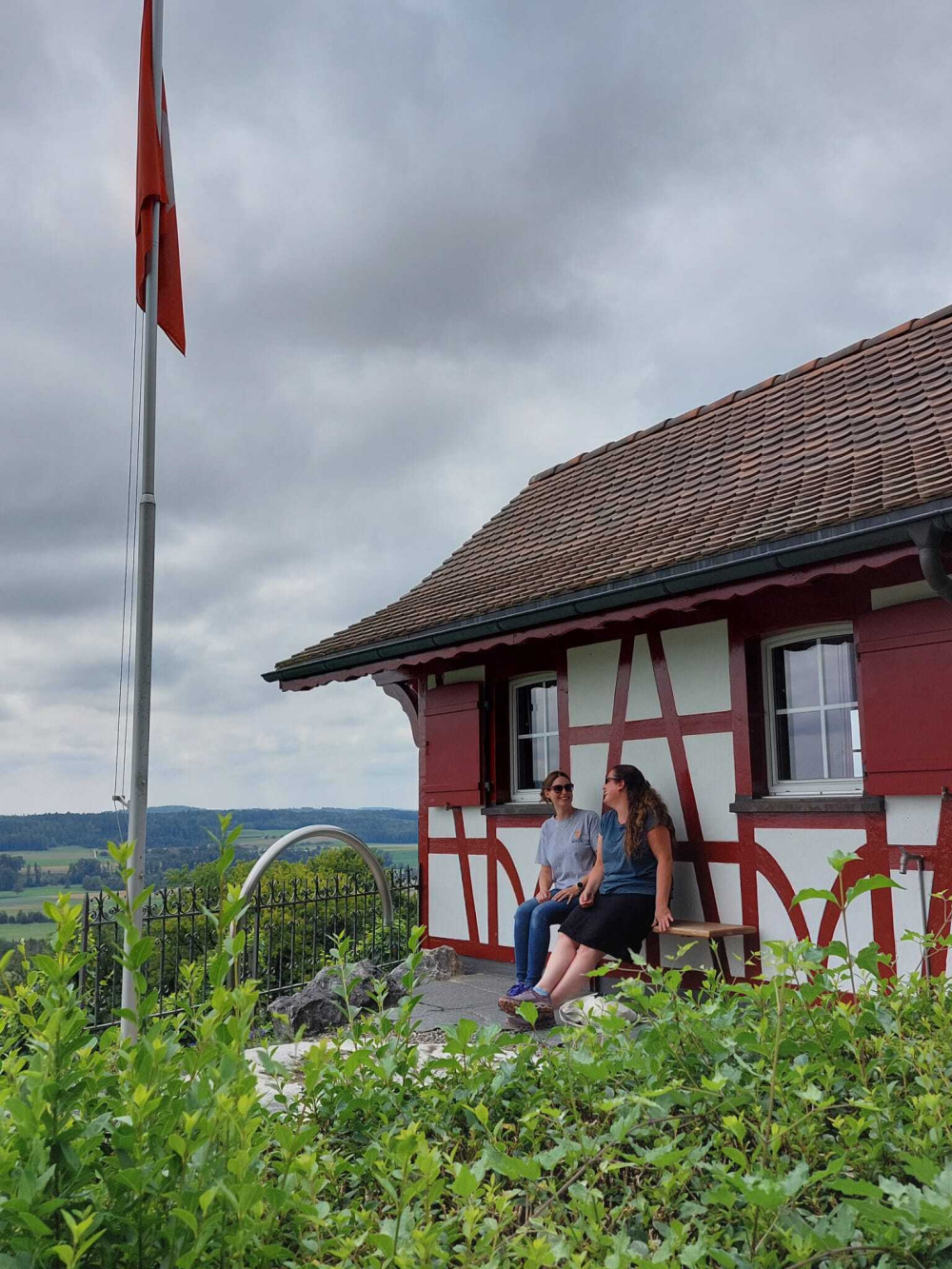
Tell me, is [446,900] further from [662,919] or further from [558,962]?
[662,919]

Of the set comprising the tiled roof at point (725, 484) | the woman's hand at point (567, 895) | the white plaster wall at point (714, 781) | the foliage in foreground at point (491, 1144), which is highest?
the tiled roof at point (725, 484)

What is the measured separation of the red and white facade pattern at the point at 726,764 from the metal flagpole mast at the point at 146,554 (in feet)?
8.80

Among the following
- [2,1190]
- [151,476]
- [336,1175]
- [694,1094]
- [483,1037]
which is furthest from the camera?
[151,476]

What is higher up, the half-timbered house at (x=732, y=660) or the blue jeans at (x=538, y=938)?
the half-timbered house at (x=732, y=660)

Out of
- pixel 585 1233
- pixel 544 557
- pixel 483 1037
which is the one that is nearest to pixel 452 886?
pixel 544 557

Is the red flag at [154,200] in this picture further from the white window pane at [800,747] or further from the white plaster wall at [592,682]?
the white window pane at [800,747]

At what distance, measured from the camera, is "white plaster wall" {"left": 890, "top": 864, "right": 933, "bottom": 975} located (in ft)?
19.4

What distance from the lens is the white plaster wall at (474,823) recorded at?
9.09 meters

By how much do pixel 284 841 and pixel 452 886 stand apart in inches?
66.8

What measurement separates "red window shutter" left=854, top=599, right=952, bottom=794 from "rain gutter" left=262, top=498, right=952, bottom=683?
43 cm

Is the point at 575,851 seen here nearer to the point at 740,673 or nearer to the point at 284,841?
the point at 740,673

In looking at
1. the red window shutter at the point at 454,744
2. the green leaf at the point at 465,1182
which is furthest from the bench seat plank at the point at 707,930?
the green leaf at the point at 465,1182

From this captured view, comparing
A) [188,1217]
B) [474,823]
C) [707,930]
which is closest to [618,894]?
[707,930]

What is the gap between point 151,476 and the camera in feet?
22.6
